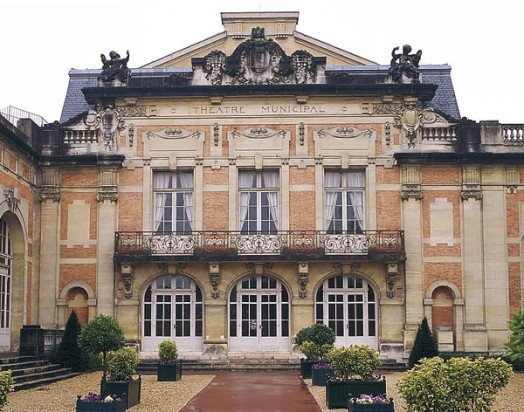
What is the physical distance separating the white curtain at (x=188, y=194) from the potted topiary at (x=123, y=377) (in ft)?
35.7

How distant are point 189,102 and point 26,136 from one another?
4.95m

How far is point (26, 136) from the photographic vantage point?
85.7 feet

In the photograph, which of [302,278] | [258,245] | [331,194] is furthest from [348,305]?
[331,194]

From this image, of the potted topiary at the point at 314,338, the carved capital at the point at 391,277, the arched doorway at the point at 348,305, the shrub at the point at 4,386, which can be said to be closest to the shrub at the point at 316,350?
the potted topiary at the point at 314,338

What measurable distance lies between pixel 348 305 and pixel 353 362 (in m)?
10.9

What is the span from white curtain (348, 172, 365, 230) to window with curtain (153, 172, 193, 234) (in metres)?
4.88

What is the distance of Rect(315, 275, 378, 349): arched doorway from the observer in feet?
87.5

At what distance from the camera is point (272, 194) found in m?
27.3

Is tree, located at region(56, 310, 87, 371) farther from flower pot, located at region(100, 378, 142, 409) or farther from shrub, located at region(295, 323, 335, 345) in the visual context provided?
flower pot, located at region(100, 378, 142, 409)

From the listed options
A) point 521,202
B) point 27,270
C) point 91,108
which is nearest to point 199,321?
point 27,270

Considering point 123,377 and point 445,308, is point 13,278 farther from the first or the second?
point 445,308

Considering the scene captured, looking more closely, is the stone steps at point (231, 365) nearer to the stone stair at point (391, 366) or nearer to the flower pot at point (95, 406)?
the stone stair at point (391, 366)

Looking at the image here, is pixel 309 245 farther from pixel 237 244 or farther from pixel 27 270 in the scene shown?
pixel 27 270

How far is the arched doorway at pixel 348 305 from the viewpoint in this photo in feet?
87.5
